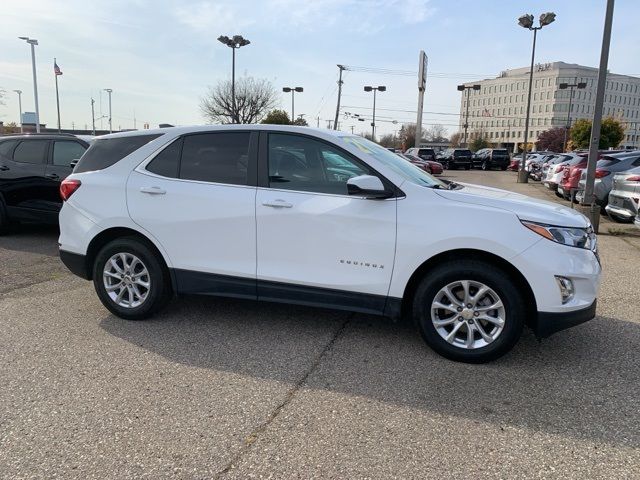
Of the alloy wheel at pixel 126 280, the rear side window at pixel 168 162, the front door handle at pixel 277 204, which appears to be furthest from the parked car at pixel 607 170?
the alloy wheel at pixel 126 280

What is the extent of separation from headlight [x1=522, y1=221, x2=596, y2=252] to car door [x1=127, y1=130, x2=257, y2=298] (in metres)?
2.16

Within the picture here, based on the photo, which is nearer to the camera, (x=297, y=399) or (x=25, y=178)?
(x=297, y=399)

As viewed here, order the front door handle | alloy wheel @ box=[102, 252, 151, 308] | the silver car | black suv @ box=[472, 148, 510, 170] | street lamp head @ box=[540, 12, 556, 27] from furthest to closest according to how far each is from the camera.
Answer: black suv @ box=[472, 148, 510, 170] < street lamp head @ box=[540, 12, 556, 27] < the silver car < alloy wheel @ box=[102, 252, 151, 308] < the front door handle

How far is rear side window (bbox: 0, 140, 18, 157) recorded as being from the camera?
28.1 feet

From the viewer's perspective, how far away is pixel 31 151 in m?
8.41

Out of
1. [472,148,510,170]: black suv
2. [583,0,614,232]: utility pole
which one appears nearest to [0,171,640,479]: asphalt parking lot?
[583,0,614,232]: utility pole

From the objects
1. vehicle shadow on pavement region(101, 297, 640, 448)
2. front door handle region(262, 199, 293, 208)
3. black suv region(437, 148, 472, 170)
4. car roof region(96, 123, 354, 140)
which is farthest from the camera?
black suv region(437, 148, 472, 170)

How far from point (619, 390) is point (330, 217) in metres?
2.37

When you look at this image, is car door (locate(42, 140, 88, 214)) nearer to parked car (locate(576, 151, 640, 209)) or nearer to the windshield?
the windshield

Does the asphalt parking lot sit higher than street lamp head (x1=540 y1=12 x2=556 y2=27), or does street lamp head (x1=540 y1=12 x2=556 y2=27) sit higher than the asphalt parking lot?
street lamp head (x1=540 y1=12 x2=556 y2=27)

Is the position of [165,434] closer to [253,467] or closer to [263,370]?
[253,467]

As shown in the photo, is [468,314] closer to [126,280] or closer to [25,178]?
[126,280]

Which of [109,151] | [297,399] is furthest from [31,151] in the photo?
[297,399]

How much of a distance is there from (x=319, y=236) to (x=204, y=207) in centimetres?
105
